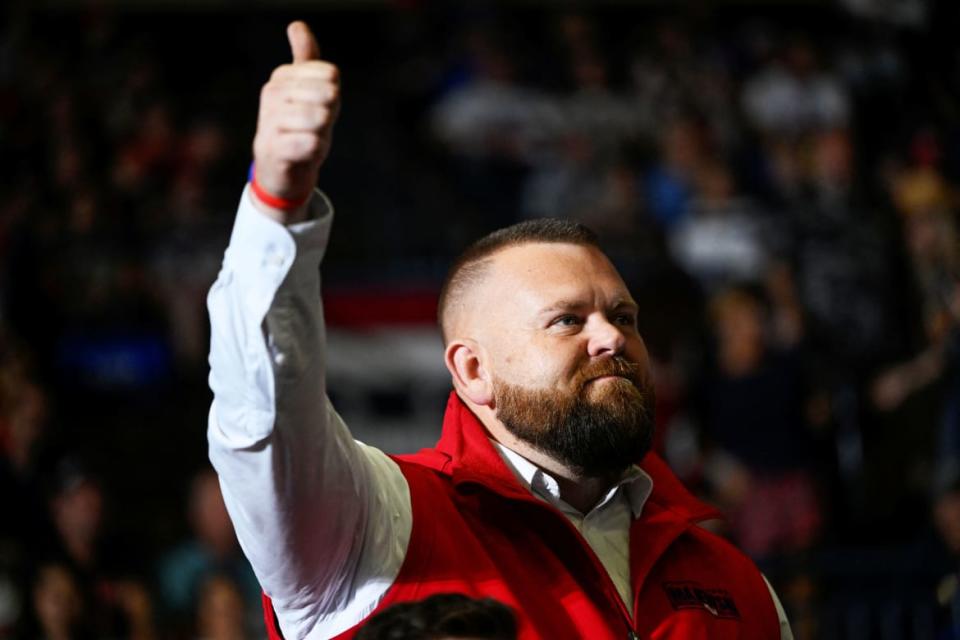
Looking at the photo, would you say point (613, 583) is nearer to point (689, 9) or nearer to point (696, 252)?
point (696, 252)

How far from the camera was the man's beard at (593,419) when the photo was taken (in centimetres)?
280

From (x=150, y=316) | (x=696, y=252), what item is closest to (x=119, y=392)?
(x=150, y=316)

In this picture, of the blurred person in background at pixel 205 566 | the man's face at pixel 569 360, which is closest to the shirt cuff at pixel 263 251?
the man's face at pixel 569 360

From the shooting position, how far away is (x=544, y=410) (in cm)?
284

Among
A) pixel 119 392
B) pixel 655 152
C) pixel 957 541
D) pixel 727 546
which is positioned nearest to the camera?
pixel 727 546

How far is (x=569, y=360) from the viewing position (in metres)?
2.83

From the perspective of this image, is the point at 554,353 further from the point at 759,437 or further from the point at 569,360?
the point at 759,437

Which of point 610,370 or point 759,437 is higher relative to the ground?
point 610,370

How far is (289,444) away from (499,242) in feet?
3.21

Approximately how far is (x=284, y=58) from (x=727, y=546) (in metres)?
10.2

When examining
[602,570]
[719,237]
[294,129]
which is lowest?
[719,237]

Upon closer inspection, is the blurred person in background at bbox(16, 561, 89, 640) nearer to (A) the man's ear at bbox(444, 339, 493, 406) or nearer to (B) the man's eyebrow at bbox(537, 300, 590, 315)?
(A) the man's ear at bbox(444, 339, 493, 406)

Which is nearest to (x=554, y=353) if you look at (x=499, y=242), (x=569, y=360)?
(x=569, y=360)

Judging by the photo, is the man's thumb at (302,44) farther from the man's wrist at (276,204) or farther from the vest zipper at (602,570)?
the vest zipper at (602,570)
